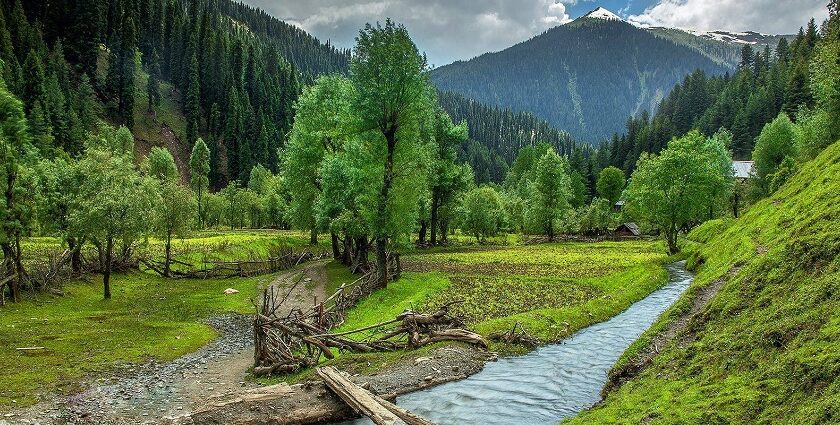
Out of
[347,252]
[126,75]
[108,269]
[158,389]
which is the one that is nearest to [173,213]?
[108,269]

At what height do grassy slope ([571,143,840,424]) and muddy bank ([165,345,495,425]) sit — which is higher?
grassy slope ([571,143,840,424])

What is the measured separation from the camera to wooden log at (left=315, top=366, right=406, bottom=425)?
14.8 metres

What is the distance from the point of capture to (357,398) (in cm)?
1655

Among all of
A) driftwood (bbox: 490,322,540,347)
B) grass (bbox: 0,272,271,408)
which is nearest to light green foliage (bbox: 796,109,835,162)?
driftwood (bbox: 490,322,540,347)

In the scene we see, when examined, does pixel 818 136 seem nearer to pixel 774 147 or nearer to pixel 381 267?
pixel 774 147

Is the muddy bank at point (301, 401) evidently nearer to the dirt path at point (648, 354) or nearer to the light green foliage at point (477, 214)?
the dirt path at point (648, 354)

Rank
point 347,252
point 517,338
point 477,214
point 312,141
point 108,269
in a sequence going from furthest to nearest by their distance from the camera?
point 477,214 < point 312,141 < point 347,252 < point 108,269 < point 517,338

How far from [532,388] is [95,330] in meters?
25.9

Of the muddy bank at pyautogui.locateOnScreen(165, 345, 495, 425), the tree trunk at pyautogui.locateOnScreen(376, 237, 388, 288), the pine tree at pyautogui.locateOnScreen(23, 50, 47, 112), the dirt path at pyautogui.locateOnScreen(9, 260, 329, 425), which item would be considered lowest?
the dirt path at pyautogui.locateOnScreen(9, 260, 329, 425)

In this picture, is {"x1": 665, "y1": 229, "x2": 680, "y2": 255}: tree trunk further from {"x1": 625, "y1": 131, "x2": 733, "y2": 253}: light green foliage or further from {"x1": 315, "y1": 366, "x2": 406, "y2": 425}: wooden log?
{"x1": 315, "y1": 366, "x2": 406, "y2": 425}: wooden log

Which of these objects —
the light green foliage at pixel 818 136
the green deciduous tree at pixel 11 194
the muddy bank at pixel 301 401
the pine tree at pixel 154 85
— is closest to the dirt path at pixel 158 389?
the muddy bank at pixel 301 401

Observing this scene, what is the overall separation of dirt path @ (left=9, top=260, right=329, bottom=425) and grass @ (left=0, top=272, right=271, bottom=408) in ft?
3.58

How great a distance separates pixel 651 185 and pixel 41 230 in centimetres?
6468

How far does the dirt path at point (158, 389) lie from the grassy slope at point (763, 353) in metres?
15.4
